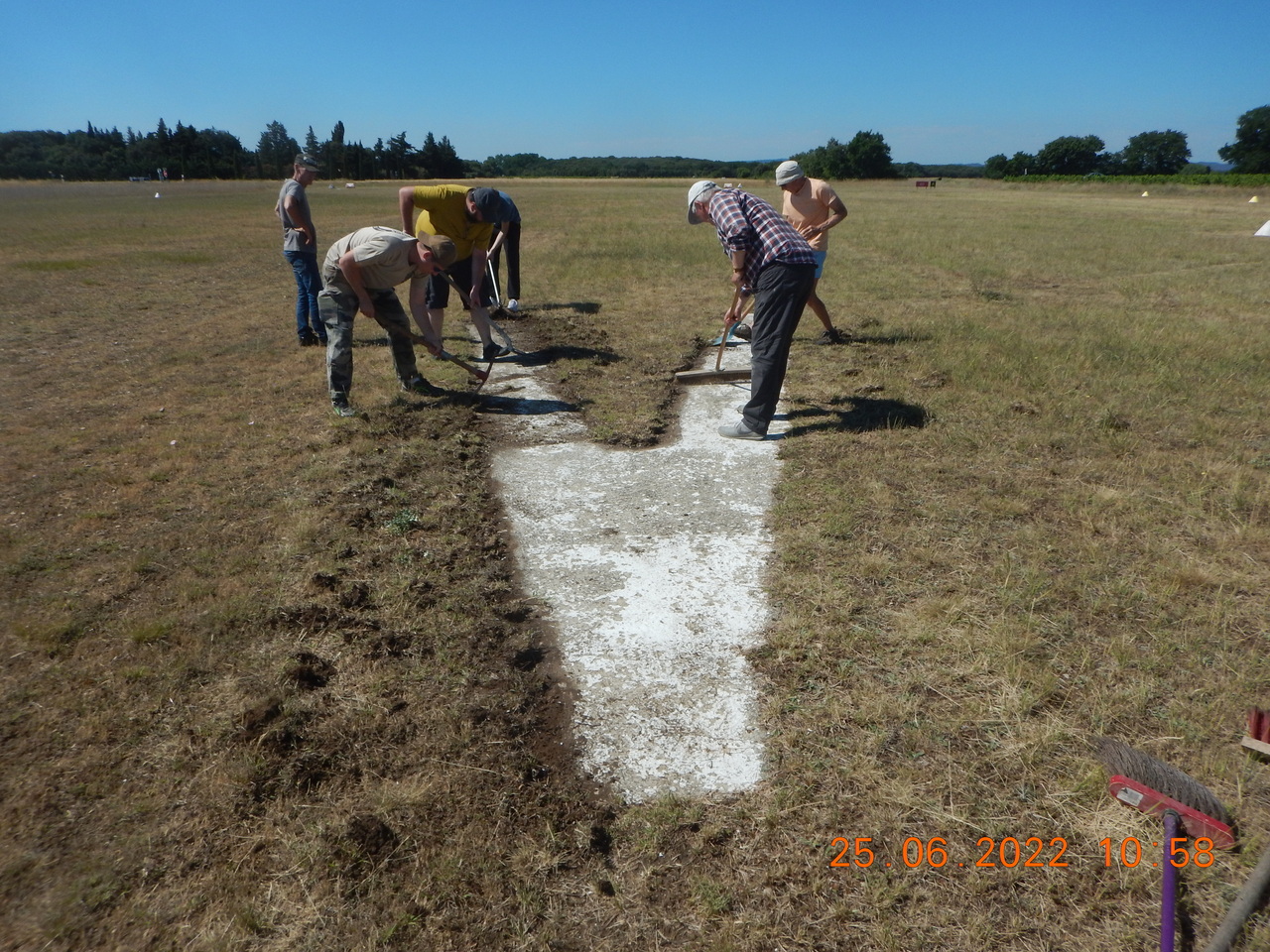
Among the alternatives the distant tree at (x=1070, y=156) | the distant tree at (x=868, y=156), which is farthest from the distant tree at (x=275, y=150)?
the distant tree at (x=1070, y=156)

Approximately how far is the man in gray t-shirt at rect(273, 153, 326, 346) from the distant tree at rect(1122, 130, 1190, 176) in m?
117

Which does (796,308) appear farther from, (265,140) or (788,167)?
(265,140)

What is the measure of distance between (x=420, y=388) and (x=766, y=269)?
3.29 meters

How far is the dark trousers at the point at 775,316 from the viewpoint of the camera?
528 centimetres

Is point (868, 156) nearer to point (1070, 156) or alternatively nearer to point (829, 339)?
point (1070, 156)

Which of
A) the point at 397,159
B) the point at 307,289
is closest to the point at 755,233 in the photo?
the point at 307,289

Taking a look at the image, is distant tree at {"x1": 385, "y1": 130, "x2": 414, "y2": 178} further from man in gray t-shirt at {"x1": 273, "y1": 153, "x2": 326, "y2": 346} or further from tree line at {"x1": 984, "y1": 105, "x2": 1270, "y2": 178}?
man in gray t-shirt at {"x1": 273, "y1": 153, "x2": 326, "y2": 346}

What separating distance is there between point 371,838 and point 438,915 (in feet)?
1.17

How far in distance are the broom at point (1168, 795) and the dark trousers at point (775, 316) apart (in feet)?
11.1

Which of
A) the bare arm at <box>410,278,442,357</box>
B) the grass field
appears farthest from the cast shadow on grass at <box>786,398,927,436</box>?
the bare arm at <box>410,278,442,357</box>

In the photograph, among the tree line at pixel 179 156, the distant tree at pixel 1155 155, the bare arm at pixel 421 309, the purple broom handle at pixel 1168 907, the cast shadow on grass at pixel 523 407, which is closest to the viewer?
the purple broom handle at pixel 1168 907

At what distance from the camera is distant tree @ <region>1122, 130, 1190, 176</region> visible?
97.9 meters

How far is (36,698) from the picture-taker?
118 inches

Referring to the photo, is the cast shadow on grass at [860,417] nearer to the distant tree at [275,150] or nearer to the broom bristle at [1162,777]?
the broom bristle at [1162,777]
